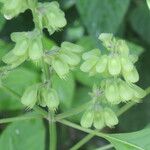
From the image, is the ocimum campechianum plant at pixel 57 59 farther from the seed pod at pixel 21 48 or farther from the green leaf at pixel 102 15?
the green leaf at pixel 102 15

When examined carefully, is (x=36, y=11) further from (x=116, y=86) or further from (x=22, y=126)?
(x=22, y=126)

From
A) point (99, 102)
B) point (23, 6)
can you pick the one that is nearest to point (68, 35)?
point (99, 102)

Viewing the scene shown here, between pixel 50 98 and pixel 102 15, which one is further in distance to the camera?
pixel 102 15

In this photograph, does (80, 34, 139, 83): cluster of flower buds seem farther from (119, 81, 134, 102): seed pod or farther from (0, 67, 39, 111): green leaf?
(0, 67, 39, 111): green leaf

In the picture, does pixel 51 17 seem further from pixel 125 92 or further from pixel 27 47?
pixel 125 92

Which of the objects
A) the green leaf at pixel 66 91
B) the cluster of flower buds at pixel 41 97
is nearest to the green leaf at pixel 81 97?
the green leaf at pixel 66 91

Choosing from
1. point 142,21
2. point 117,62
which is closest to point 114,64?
point 117,62
